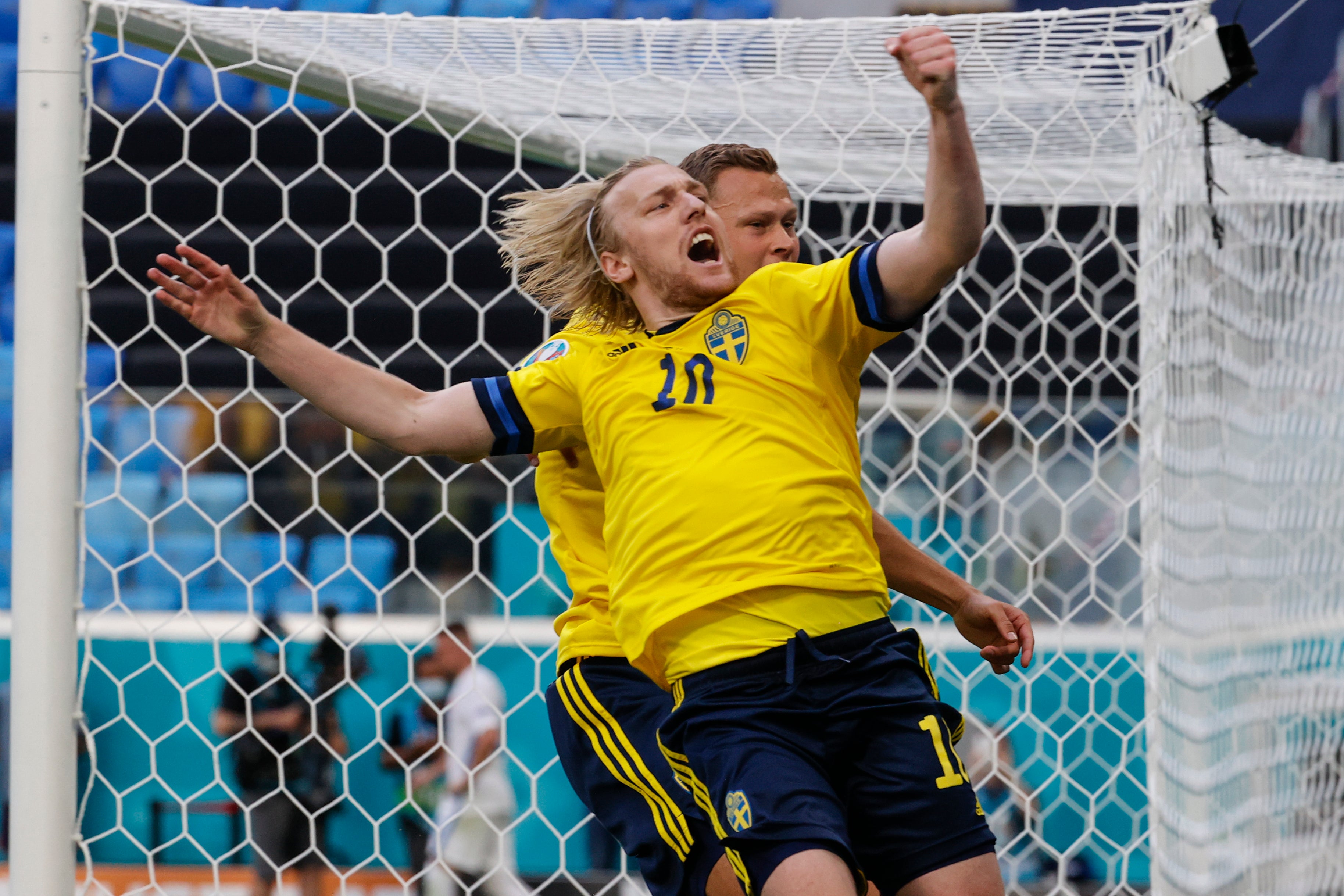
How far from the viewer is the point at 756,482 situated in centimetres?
133

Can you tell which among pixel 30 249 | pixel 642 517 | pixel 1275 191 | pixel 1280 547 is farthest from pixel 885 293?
pixel 1275 191

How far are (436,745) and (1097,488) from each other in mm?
2185

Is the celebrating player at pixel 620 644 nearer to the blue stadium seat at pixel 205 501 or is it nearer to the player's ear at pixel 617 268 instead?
the player's ear at pixel 617 268

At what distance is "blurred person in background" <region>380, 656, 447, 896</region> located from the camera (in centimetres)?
374

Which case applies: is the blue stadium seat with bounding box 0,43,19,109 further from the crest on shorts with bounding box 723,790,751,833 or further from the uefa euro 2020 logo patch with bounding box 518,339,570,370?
the crest on shorts with bounding box 723,790,751,833

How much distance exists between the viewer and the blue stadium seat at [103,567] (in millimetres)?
4609

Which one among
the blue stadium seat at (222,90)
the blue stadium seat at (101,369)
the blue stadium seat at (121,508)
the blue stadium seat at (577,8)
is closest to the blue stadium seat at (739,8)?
the blue stadium seat at (577,8)

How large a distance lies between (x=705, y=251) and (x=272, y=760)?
262 centimetres

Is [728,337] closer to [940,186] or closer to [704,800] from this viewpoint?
[940,186]

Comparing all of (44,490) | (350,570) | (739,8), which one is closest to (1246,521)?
(44,490)

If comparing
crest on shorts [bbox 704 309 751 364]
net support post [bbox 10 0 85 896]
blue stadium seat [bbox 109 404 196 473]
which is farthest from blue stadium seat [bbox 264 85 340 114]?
crest on shorts [bbox 704 309 751 364]

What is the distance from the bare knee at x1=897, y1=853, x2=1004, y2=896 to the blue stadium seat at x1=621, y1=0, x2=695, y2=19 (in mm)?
5959

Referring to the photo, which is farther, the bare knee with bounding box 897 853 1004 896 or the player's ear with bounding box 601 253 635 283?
the player's ear with bounding box 601 253 635 283

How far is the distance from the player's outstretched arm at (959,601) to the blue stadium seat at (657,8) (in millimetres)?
5520
